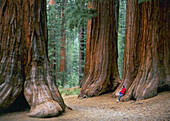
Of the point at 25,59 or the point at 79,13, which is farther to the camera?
the point at 79,13

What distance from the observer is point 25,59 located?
504 centimetres

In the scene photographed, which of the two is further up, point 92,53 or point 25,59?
point 92,53

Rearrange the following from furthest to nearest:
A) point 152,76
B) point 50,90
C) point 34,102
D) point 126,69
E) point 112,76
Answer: point 112,76 → point 126,69 → point 152,76 → point 50,90 → point 34,102

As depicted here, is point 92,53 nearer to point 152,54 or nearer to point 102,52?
point 102,52

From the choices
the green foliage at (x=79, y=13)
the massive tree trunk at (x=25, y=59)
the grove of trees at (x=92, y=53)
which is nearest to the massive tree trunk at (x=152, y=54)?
the grove of trees at (x=92, y=53)

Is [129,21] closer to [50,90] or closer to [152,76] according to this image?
[152,76]

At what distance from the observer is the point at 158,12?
7492 mm

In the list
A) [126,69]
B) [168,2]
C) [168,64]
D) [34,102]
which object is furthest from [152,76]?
[34,102]

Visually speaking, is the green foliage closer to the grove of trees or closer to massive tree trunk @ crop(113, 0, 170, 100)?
the grove of trees

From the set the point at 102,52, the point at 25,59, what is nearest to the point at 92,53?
the point at 102,52

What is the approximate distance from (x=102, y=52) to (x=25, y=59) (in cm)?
556

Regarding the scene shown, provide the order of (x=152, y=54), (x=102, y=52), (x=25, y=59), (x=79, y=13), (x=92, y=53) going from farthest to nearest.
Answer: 1. (x=92, y=53)
2. (x=102, y=52)
3. (x=79, y=13)
4. (x=152, y=54)
5. (x=25, y=59)

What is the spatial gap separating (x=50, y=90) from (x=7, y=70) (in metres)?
1.20

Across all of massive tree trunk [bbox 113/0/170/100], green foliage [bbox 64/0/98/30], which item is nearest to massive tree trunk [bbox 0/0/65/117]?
massive tree trunk [bbox 113/0/170/100]
